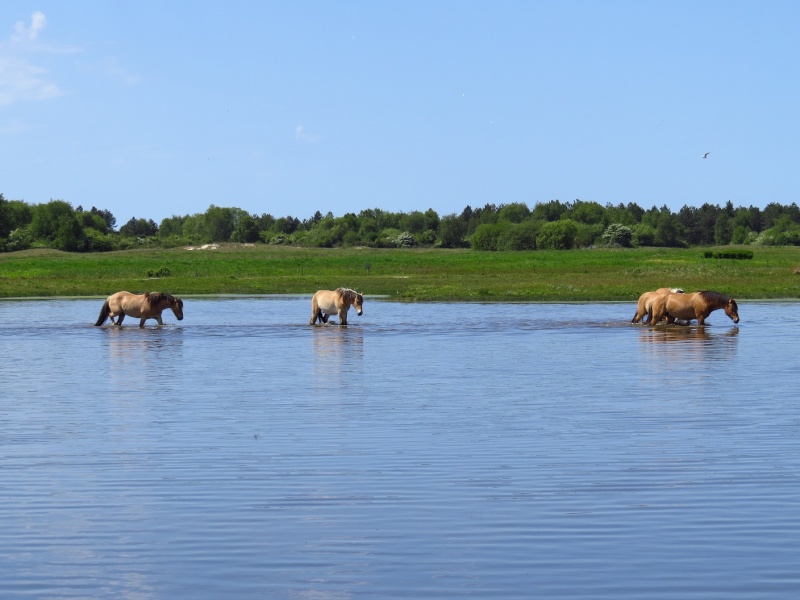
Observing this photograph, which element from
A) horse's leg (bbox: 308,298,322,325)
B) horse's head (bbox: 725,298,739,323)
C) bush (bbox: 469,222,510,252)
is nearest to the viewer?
horse's head (bbox: 725,298,739,323)

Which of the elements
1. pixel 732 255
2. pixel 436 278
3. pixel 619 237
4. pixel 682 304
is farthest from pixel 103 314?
pixel 619 237

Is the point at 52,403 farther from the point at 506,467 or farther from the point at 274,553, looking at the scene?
the point at 274,553

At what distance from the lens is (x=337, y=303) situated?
32.8 meters

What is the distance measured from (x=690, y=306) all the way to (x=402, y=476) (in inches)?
885

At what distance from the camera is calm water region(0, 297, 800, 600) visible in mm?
8141

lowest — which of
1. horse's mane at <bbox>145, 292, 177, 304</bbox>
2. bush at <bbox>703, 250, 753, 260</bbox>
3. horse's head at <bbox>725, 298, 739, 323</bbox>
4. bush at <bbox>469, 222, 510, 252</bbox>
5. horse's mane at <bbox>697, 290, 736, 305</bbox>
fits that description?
horse's head at <bbox>725, 298, 739, 323</bbox>

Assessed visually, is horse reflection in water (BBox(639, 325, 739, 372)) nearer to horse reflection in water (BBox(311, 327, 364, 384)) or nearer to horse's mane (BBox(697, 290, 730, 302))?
horse's mane (BBox(697, 290, 730, 302))

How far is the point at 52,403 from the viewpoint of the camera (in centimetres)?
1733

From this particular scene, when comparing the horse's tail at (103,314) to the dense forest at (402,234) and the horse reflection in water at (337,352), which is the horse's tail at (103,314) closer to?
the horse reflection in water at (337,352)

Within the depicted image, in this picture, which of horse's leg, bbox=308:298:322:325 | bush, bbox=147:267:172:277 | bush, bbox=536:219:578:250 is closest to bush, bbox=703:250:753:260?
bush, bbox=147:267:172:277

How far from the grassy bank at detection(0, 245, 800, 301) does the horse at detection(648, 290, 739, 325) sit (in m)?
14.4

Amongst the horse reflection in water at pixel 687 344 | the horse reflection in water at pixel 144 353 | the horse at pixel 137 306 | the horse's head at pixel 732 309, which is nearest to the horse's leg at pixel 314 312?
the horse reflection in water at pixel 144 353

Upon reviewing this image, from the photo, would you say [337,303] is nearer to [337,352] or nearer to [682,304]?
[337,352]

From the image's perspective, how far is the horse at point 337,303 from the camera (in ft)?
108
